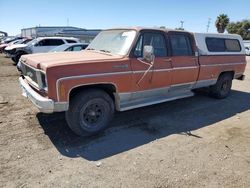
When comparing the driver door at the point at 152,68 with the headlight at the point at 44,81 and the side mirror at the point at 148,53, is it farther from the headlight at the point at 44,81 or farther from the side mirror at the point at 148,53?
the headlight at the point at 44,81

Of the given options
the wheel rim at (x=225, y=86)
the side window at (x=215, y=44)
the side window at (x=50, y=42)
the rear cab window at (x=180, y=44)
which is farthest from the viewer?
the side window at (x=50, y=42)

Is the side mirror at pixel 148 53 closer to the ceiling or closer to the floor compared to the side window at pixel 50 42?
closer to the ceiling

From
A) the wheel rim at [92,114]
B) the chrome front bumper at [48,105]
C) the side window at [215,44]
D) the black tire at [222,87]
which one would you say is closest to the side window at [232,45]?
the side window at [215,44]

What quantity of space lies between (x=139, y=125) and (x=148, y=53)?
5.21 feet

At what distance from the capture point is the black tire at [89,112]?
14.6 ft

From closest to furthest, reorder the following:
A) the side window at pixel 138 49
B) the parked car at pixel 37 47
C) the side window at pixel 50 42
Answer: the side window at pixel 138 49 → the parked car at pixel 37 47 → the side window at pixel 50 42

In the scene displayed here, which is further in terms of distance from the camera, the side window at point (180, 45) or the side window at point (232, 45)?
the side window at point (232, 45)

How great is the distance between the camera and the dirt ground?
3.44m

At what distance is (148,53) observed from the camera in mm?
4855

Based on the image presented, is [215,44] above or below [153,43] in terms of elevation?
below

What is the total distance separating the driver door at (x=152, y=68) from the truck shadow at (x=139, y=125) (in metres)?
0.64

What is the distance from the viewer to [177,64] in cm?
589

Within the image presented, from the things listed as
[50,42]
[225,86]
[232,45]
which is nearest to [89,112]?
[225,86]

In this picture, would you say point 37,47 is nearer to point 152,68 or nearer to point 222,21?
point 152,68
